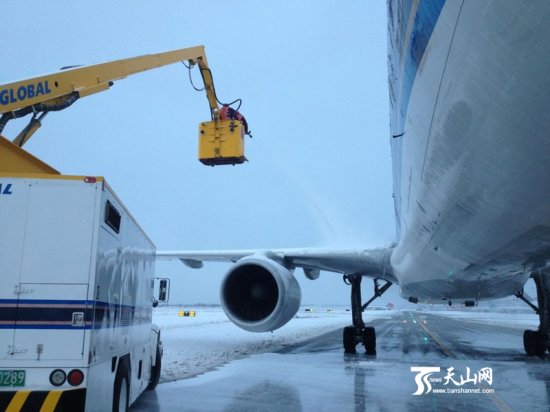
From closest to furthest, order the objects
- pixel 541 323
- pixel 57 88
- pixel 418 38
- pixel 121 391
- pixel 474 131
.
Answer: pixel 474 131, pixel 418 38, pixel 121 391, pixel 57 88, pixel 541 323

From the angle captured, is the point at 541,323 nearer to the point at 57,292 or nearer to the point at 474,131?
the point at 474,131

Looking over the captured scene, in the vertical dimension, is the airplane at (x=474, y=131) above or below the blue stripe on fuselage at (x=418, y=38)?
below

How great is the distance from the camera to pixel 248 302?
12.0 meters

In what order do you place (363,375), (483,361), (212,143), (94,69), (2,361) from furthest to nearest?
(483,361) → (212,143) → (363,375) → (94,69) → (2,361)

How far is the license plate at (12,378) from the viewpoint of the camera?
151 inches

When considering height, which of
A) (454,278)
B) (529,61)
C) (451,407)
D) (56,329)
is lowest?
(451,407)

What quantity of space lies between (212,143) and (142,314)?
4.82m

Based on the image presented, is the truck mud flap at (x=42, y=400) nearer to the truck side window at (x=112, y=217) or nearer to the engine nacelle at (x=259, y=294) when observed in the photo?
the truck side window at (x=112, y=217)

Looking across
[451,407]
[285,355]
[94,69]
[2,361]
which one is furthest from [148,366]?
[285,355]

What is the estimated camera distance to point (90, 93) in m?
8.27

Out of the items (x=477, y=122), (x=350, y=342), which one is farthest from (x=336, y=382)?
(x=477, y=122)

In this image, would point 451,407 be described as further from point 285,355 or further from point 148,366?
point 285,355

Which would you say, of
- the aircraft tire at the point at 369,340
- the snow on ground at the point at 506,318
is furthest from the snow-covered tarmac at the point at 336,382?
the snow on ground at the point at 506,318

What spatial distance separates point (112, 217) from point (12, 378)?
1.43 metres
